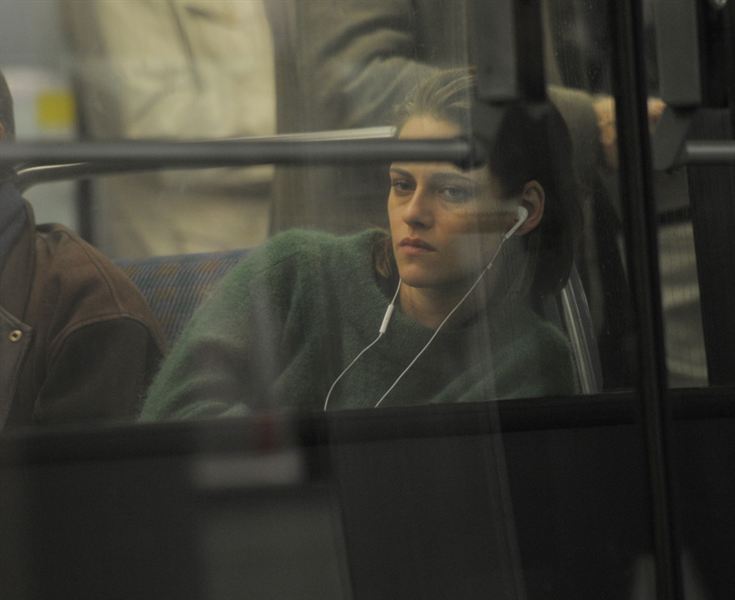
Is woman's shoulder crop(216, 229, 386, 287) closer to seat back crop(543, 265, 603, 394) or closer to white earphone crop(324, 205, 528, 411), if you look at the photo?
white earphone crop(324, 205, 528, 411)

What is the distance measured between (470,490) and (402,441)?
0.12 metres

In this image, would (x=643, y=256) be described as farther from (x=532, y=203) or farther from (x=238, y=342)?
(x=238, y=342)

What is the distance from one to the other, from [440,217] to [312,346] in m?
0.24

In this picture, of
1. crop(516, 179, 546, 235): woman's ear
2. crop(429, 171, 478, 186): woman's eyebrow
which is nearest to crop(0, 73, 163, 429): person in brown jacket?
crop(429, 171, 478, 186): woman's eyebrow

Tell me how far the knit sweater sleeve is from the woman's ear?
325 millimetres

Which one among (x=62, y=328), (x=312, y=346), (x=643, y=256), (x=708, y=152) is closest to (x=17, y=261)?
(x=62, y=328)

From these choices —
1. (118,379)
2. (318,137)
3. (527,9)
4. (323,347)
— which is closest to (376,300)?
(323,347)

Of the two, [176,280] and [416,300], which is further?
[416,300]

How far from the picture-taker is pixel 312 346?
5.16 feet

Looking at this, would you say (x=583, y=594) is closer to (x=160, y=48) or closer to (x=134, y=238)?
(x=134, y=238)

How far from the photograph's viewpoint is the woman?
5.09ft

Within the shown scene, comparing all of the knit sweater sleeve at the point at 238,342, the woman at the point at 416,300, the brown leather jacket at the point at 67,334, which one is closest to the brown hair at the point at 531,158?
the woman at the point at 416,300

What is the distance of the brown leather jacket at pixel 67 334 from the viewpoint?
1.43 m

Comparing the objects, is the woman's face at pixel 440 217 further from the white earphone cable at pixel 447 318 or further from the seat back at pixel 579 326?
the seat back at pixel 579 326
